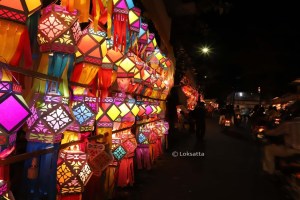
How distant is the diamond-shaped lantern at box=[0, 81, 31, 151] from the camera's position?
2051 millimetres

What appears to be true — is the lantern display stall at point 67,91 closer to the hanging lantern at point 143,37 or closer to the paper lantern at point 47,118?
the paper lantern at point 47,118

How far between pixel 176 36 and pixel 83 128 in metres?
13.5

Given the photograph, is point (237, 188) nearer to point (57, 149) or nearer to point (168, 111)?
point (57, 149)

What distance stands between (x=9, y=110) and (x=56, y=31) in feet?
3.83

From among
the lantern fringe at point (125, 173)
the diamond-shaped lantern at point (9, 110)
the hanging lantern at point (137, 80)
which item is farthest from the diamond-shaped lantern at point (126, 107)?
the diamond-shaped lantern at point (9, 110)

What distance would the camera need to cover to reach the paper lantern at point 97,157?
4348 millimetres

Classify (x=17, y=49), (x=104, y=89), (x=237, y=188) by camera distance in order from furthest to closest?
1. (x=237, y=188)
2. (x=104, y=89)
3. (x=17, y=49)

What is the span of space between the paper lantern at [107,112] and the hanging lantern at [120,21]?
2.72ft

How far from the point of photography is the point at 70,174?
3.56m

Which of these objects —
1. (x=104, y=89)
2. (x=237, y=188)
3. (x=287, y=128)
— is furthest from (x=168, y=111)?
(x=104, y=89)

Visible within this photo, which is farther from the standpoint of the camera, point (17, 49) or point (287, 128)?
point (287, 128)

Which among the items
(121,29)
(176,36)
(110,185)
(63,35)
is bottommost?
(110,185)

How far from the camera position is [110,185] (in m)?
5.64

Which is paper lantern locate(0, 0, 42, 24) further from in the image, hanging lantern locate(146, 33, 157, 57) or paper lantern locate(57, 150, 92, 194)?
hanging lantern locate(146, 33, 157, 57)
